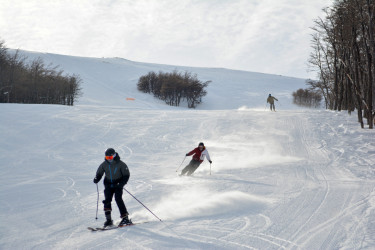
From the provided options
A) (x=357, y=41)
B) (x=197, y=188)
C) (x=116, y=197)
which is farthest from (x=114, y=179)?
(x=357, y=41)

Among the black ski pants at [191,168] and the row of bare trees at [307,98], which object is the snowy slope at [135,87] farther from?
the black ski pants at [191,168]

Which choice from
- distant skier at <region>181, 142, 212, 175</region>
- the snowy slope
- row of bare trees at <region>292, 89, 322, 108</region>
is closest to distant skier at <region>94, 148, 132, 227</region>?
distant skier at <region>181, 142, 212, 175</region>

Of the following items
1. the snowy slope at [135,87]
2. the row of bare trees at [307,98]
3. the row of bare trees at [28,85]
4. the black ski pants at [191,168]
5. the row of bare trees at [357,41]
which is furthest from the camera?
the row of bare trees at [307,98]

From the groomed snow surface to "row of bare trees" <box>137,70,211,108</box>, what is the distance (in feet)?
106

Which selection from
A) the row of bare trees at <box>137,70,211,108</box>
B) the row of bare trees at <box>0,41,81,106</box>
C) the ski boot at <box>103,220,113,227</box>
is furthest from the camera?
the row of bare trees at <box>137,70,211,108</box>

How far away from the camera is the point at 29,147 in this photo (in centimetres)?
1706

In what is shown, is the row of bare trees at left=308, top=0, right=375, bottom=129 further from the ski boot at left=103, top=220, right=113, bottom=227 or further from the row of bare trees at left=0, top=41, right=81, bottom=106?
the row of bare trees at left=0, top=41, right=81, bottom=106

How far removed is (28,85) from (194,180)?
33.4m

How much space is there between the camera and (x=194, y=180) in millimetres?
11359

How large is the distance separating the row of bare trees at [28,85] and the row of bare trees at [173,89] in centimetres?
2040

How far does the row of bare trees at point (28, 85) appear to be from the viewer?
115ft

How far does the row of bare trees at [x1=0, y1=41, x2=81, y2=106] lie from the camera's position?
35156mm

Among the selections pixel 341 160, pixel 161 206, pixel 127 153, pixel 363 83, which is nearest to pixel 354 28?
pixel 363 83

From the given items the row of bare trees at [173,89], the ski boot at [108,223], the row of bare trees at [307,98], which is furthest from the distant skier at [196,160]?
the row of bare trees at [307,98]
